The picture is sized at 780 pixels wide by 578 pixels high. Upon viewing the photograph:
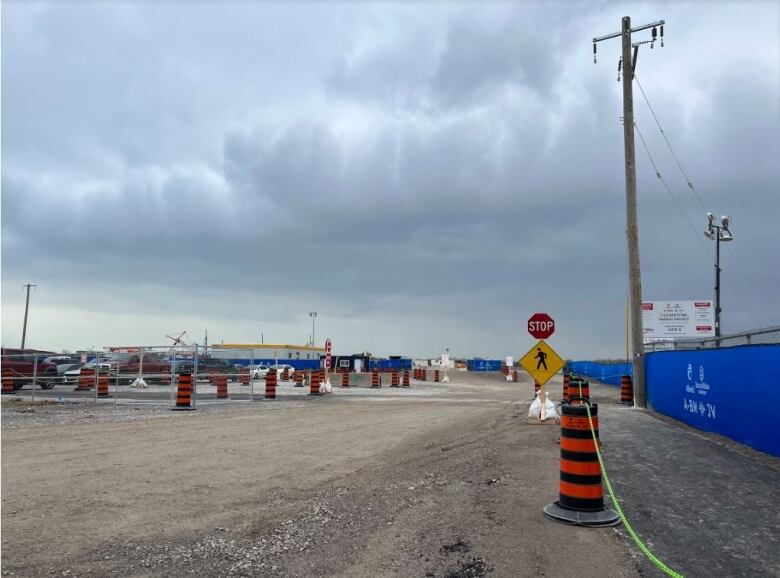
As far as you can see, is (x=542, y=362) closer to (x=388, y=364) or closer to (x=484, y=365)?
(x=388, y=364)

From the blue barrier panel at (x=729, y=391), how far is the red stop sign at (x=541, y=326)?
3.55m

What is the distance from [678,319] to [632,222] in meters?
21.0

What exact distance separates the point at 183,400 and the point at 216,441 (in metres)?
8.64

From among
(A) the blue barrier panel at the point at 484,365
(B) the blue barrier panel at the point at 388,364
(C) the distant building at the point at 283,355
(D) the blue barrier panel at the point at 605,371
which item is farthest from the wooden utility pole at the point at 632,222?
(A) the blue barrier panel at the point at 484,365

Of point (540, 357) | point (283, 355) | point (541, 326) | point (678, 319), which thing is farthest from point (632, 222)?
point (283, 355)

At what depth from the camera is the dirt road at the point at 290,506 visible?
18.0 ft

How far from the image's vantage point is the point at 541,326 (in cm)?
1474

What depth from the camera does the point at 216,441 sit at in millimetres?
13078

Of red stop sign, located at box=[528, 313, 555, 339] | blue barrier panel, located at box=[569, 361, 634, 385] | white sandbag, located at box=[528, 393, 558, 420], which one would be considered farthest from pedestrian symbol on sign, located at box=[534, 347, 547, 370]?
blue barrier panel, located at box=[569, 361, 634, 385]

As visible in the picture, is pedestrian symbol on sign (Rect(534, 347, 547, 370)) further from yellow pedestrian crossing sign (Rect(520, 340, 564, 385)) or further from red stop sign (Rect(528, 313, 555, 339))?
Result: red stop sign (Rect(528, 313, 555, 339))

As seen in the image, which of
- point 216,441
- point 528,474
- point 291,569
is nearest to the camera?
point 291,569

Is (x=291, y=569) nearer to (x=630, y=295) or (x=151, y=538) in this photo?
(x=151, y=538)

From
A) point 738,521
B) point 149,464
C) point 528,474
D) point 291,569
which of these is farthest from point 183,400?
point 738,521

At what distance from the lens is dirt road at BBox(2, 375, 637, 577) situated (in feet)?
18.0
